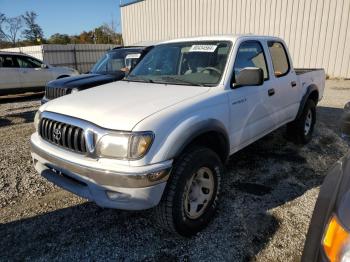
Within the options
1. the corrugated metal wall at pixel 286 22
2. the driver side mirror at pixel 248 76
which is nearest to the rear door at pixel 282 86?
the driver side mirror at pixel 248 76

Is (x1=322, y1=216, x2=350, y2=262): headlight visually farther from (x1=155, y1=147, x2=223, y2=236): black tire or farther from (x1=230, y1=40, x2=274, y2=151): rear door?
(x1=230, y1=40, x2=274, y2=151): rear door

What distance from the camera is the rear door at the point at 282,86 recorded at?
430 cm

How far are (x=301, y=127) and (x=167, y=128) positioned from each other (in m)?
3.60

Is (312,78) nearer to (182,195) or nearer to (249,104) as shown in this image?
(249,104)

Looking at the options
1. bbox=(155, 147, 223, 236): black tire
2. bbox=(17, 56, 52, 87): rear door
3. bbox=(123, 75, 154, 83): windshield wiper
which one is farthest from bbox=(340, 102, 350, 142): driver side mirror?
bbox=(17, 56, 52, 87): rear door

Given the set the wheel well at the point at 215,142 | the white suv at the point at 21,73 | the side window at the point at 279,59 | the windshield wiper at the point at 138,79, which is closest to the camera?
the wheel well at the point at 215,142

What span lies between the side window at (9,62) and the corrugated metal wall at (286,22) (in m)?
11.1

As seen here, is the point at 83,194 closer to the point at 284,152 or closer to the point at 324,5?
the point at 284,152

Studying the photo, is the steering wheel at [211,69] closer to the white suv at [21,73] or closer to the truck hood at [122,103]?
the truck hood at [122,103]

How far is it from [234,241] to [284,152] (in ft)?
9.10

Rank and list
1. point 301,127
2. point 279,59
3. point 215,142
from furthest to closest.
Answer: point 301,127
point 279,59
point 215,142

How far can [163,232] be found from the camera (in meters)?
3.05

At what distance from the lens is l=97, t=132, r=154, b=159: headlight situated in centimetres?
241

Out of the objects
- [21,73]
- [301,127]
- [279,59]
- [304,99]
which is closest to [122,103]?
[279,59]
